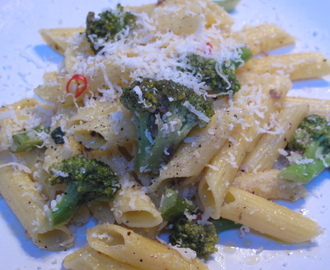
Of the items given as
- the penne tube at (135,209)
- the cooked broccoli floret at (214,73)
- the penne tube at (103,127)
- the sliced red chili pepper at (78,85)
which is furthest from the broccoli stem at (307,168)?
the sliced red chili pepper at (78,85)

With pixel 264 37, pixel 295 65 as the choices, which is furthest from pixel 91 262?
pixel 264 37

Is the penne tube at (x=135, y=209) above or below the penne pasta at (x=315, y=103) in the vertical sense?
below

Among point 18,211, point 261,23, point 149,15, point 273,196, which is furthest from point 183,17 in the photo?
point 18,211

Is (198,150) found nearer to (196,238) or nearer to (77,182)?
(196,238)

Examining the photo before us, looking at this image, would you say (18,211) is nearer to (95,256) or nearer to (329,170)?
(95,256)

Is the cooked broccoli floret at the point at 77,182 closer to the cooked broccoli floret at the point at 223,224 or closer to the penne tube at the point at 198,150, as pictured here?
the penne tube at the point at 198,150

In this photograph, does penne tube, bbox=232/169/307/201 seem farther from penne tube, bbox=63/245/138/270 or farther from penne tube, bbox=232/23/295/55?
penne tube, bbox=232/23/295/55
